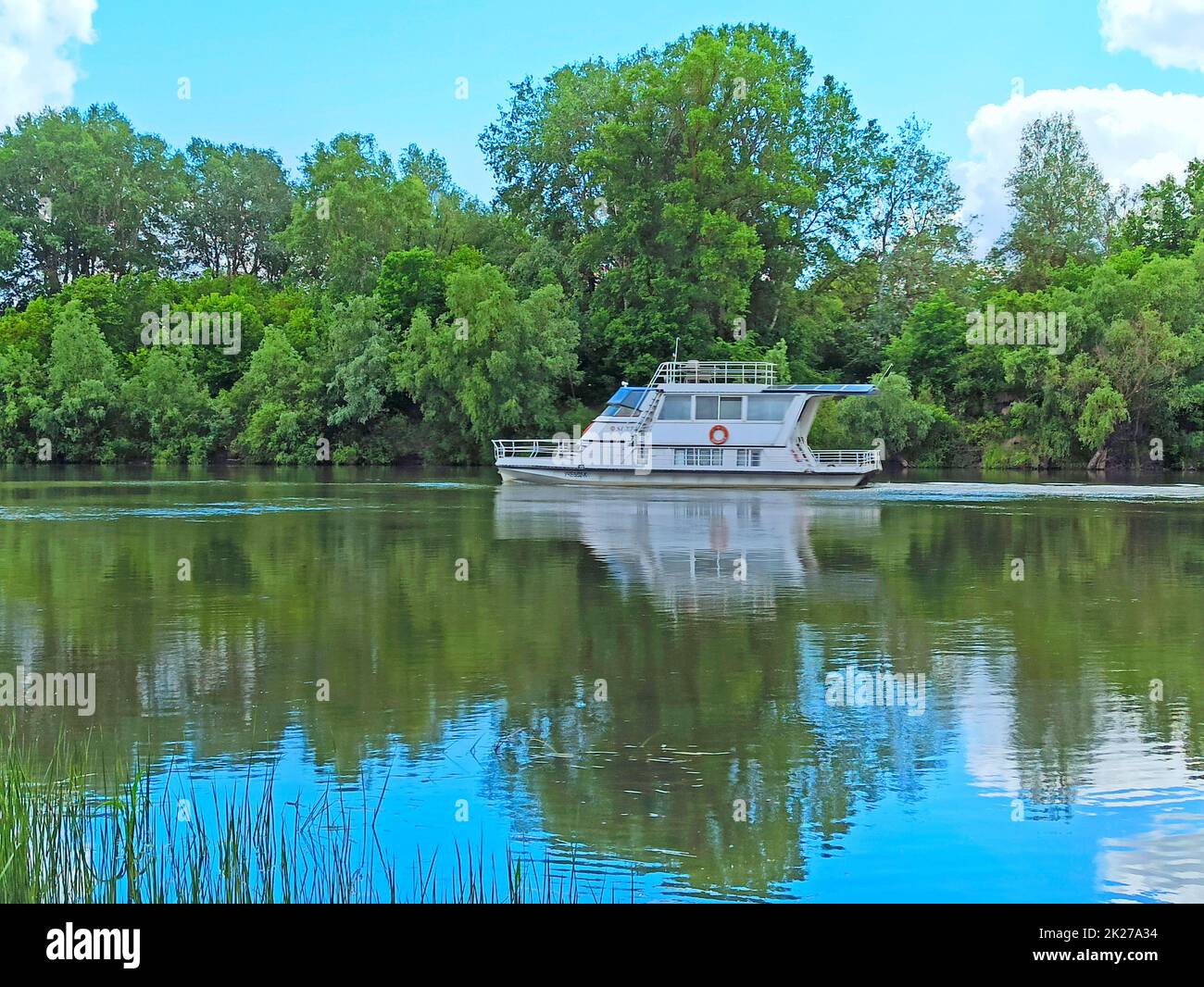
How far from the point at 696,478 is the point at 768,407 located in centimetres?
391

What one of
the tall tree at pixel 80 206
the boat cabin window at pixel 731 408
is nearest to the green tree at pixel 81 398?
the tall tree at pixel 80 206

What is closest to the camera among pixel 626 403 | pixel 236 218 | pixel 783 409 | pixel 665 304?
pixel 783 409

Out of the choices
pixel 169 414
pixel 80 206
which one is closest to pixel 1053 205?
pixel 169 414

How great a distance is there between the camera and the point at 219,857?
875 cm

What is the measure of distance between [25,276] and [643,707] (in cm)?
10891

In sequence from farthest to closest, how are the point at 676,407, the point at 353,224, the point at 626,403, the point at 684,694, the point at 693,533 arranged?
the point at 353,224 → the point at 626,403 → the point at 676,407 → the point at 693,533 → the point at 684,694

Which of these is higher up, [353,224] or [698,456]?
[353,224]

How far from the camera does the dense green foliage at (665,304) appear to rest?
7081 cm

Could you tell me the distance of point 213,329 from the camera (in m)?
88.1

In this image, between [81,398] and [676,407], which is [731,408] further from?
[81,398]

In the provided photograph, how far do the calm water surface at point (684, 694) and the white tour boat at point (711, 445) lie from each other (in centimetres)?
2101

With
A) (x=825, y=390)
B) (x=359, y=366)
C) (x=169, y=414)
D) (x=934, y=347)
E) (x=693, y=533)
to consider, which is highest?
(x=934, y=347)

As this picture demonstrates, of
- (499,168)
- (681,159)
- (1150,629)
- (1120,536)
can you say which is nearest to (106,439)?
(499,168)

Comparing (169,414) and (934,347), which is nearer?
(934,347)
